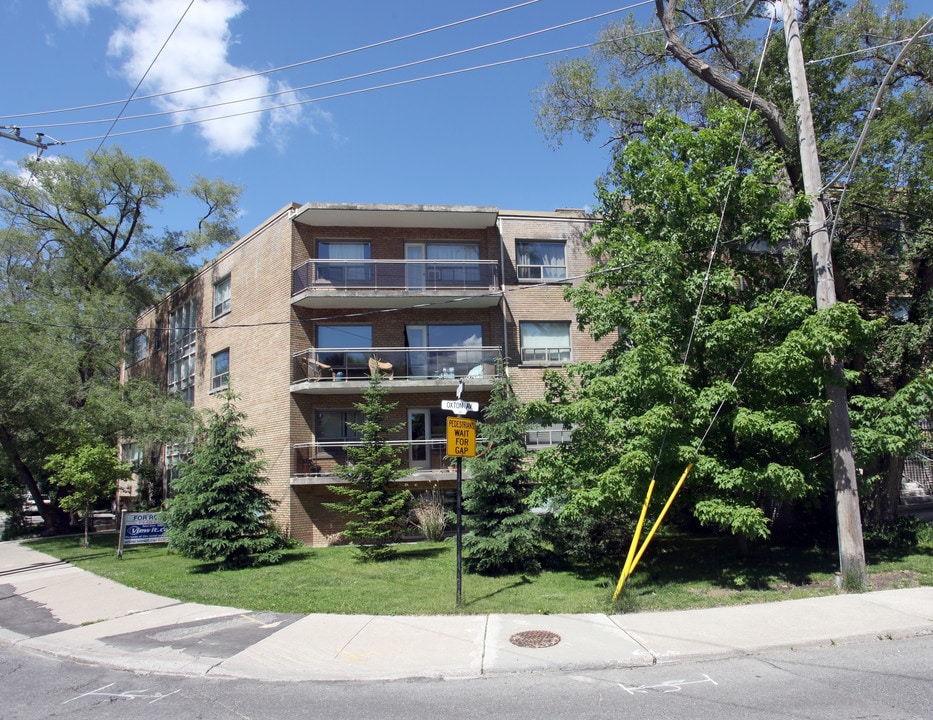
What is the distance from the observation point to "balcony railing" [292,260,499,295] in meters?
19.6

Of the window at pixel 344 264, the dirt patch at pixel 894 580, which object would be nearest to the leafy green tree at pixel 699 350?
the dirt patch at pixel 894 580

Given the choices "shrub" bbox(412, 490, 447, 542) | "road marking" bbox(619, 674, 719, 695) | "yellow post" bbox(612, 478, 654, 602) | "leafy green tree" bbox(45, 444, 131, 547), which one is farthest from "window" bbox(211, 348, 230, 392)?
"road marking" bbox(619, 674, 719, 695)

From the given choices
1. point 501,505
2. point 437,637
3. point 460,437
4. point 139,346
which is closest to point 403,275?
point 501,505

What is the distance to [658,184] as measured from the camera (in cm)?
1112

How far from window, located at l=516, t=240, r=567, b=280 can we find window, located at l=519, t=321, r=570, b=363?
1.56 m

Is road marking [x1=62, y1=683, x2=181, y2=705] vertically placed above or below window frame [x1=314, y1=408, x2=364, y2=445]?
below

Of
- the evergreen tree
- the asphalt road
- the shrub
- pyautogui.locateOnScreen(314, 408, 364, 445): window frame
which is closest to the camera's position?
the asphalt road

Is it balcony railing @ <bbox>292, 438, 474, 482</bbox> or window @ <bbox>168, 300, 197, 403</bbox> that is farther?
window @ <bbox>168, 300, 197, 403</bbox>

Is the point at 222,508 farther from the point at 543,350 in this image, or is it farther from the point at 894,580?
the point at 894,580

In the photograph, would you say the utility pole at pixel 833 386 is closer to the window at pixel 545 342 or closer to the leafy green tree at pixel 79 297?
the window at pixel 545 342

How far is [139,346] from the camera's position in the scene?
3231cm

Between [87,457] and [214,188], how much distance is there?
19.3 meters

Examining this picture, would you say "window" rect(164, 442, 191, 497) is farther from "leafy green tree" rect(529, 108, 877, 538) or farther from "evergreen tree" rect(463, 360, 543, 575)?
"leafy green tree" rect(529, 108, 877, 538)

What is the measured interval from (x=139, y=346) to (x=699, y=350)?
96.9 ft
